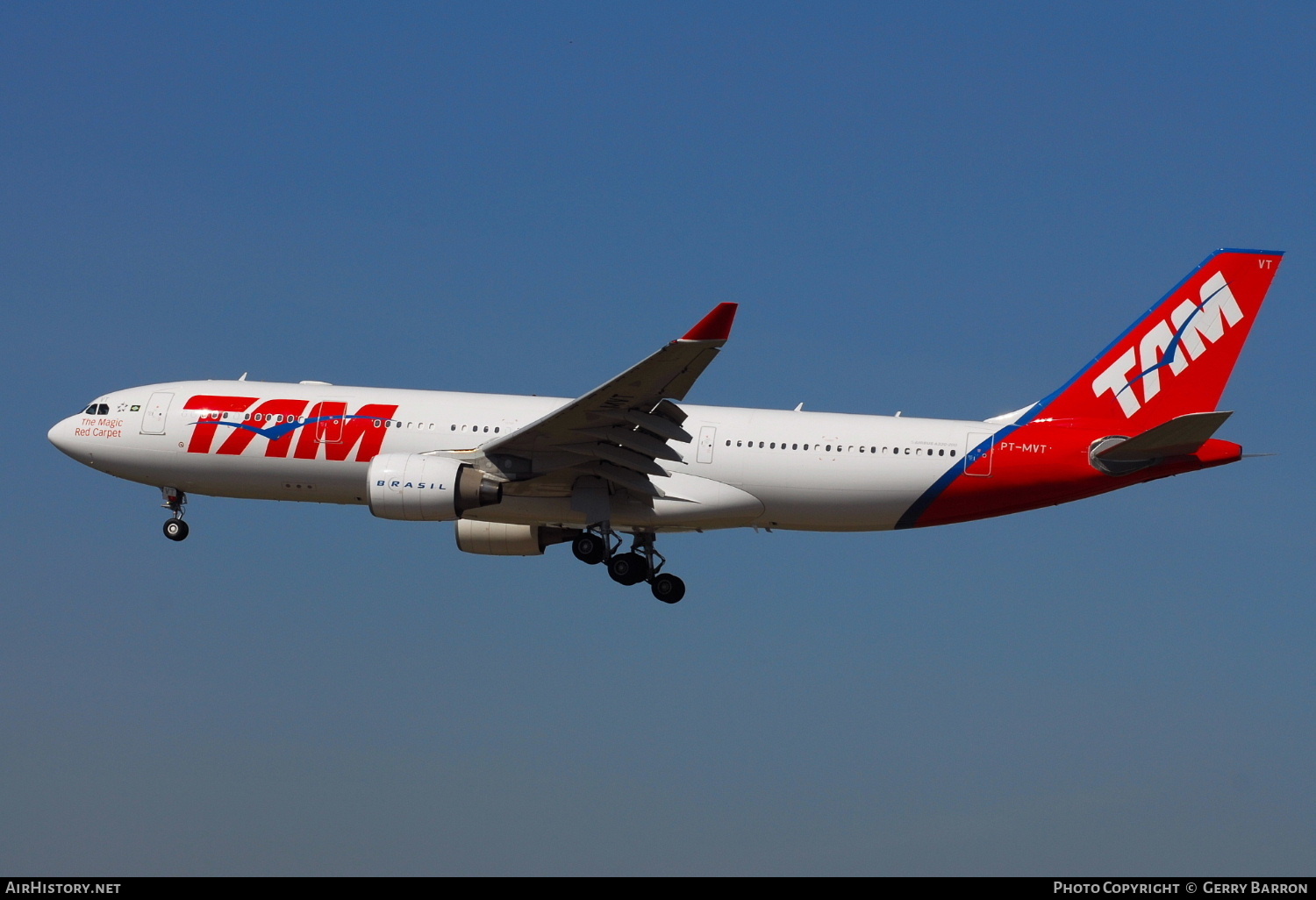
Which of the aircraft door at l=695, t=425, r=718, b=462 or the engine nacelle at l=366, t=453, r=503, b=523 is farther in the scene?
the aircraft door at l=695, t=425, r=718, b=462

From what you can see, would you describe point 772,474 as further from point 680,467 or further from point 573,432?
point 573,432

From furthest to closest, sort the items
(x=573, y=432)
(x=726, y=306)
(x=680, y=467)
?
(x=680, y=467) < (x=573, y=432) < (x=726, y=306)

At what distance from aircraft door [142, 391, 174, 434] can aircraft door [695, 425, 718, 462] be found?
13831 millimetres

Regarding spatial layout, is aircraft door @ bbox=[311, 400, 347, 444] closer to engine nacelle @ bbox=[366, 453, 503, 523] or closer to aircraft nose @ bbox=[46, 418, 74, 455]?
engine nacelle @ bbox=[366, 453, 503, 523]

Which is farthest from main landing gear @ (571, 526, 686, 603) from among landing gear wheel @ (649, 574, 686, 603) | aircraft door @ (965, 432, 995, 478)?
aircraft door @ (965, 432, 995, 478)

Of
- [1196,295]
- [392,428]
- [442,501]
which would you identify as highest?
[1196,295]

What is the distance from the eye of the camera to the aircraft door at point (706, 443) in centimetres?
3541

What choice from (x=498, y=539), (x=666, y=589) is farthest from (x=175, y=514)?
(x=666, y=589)

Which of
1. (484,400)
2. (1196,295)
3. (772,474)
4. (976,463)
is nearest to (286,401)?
(484,400)

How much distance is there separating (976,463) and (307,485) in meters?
16.6

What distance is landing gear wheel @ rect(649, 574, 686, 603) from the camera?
1474 inches

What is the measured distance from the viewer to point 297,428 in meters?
36.0

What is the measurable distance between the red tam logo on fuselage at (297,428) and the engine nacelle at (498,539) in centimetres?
388

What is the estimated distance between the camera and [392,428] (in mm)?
35875
